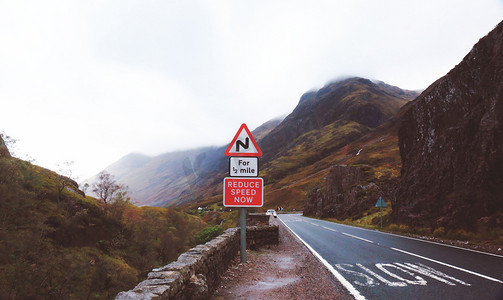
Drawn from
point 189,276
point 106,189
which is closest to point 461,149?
point 189,276

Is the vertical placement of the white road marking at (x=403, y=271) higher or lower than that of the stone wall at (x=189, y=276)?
lower

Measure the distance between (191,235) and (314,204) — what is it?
2624cm

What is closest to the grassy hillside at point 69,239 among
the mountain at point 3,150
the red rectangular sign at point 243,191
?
the mountain at point 3,150

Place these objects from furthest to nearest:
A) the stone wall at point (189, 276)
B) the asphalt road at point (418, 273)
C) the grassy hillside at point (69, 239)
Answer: the grassy hillside at point (69, 239), the asphalt road at point (418, 273), the stone wall at point (189, 276)

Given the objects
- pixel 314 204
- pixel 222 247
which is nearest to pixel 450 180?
pixel 222 247

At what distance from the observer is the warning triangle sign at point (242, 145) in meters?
8.38

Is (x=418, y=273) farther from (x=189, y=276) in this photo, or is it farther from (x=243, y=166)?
(x=189, y=276)

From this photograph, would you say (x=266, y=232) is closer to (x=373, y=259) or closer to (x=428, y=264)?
(x=373, y=259)

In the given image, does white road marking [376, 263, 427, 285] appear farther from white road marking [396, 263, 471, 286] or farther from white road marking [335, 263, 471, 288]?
white road marking [396, 263, 471, 286]

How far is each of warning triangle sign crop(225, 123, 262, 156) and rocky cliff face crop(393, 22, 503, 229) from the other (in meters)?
12.7

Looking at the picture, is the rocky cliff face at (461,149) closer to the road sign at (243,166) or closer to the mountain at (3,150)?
the road sign at (243,166)

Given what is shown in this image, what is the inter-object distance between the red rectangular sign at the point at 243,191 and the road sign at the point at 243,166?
14 centimetres

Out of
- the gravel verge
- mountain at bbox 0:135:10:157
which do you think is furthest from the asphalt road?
mountain at bbox 0:135:10:157

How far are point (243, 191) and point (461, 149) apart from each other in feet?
51.4
